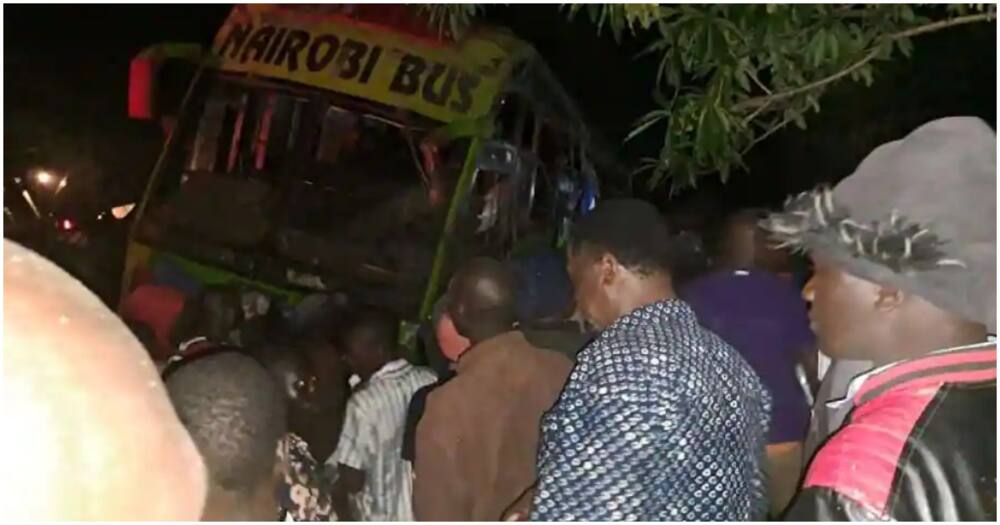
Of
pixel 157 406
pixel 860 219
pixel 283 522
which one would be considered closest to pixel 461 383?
pixel 283 522

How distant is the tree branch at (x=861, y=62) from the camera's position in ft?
9.13

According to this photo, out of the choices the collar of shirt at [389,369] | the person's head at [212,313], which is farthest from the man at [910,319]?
the person's head at [212,313]

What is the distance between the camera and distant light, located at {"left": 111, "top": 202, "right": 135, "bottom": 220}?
262 inches

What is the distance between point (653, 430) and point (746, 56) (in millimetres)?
1143

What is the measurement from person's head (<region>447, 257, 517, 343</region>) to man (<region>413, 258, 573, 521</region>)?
9.9 inches

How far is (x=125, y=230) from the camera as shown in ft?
21.2

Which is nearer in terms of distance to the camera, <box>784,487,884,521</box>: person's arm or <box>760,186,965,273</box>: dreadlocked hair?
<box>784,487,884,521</box>: person's arm

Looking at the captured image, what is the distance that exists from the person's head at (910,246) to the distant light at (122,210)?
16.7ft

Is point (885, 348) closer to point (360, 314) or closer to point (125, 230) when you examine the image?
point (360, 314)

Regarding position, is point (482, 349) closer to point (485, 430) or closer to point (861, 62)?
point (485, 430)

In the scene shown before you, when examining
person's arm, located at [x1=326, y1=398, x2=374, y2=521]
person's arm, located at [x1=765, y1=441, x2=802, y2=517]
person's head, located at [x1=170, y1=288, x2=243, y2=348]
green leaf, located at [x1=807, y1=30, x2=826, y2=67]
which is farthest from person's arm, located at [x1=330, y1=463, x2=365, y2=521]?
person's head, located at [x1=170, y1=288, x2=243, y2=348]

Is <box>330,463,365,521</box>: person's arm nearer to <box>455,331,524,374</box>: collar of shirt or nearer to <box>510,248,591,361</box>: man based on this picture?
<box>455,331,524,374</box>: collar of shirt

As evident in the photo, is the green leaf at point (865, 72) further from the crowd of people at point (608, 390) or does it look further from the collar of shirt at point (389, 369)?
the collar of shirt at point (389, 369)

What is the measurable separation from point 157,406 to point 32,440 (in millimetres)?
145
